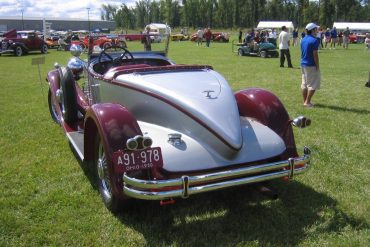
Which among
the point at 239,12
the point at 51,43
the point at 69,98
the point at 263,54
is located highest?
the point at 239,12

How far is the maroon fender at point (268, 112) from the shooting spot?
394 cm

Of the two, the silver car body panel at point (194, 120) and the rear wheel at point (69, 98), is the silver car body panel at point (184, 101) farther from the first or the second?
the rear wheel at point (69, 98)

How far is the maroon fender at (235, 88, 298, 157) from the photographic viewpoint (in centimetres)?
394

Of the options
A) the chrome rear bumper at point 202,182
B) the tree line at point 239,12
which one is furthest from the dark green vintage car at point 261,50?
the tree line at point 239,12

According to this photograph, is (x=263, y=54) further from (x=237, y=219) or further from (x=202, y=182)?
(x=202, y=182)

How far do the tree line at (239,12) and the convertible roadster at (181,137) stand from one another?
241ft

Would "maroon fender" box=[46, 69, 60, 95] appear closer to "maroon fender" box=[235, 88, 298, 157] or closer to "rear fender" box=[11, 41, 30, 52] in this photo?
"maroon fender" box=[235, 88, 298, 157]

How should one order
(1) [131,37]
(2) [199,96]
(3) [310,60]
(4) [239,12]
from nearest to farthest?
(2) [199,96] < (1) [131,37] < (3) [310,60] < (4) [239,12]

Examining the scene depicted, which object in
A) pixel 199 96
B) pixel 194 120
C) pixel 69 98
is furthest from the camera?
pixel 69 98

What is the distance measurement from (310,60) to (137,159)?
6.14 m

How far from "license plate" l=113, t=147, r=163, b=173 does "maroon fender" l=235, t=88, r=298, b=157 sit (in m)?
1.43

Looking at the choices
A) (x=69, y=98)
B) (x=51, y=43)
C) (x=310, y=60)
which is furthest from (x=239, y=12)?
(x=69, y=98)

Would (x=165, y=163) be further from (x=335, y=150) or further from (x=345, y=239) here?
(x=335, y=150)

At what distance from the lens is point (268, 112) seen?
4082 mm
